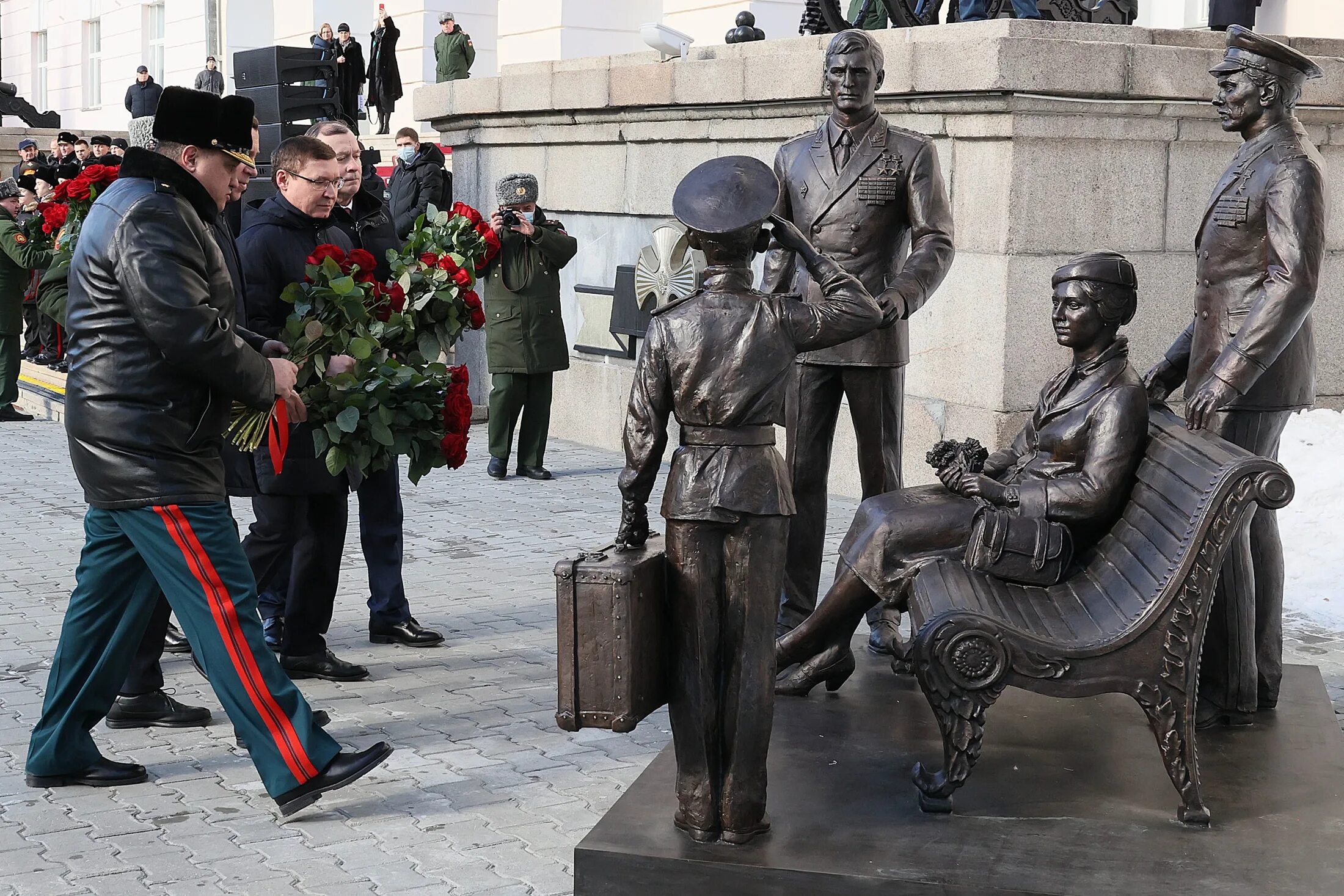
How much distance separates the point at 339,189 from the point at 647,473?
284cm

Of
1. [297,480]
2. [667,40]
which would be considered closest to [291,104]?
[667,40]

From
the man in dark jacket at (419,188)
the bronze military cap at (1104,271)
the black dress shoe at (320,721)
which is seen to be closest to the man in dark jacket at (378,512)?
the black dress shoe at (320,721)

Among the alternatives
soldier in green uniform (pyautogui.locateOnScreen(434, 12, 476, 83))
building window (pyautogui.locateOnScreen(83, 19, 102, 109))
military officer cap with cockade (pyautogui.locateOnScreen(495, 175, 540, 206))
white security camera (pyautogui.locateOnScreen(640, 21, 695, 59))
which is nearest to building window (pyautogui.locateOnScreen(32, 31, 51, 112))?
building window (pyautogui.locateOnScreen(83, 19, 102, 109))

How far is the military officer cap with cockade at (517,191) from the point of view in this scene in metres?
10.1

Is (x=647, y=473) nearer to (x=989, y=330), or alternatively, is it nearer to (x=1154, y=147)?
(x=989, y=330)

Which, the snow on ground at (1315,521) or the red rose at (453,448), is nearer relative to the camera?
Answer: the red rose at (453,448)

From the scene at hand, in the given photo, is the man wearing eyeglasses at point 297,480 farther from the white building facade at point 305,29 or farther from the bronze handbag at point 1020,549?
the white building facade at point 305,29

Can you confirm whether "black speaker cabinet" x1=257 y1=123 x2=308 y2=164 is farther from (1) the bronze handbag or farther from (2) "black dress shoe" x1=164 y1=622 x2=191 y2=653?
(1) the bronze handbag

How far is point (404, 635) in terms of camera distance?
6406mm

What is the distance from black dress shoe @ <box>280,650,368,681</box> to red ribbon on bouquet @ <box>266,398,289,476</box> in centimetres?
103

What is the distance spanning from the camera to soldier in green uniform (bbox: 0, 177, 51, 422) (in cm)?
1268

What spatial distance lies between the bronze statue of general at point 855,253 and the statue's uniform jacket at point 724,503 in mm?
1459

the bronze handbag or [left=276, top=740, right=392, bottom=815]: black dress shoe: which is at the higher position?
the bronze handbag

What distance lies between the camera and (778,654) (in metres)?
4.99
